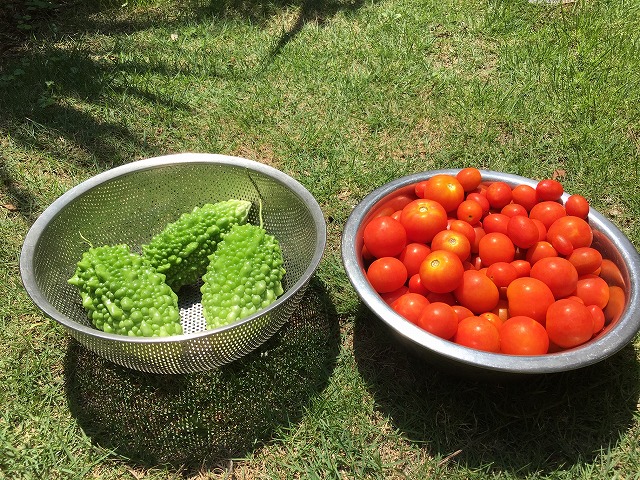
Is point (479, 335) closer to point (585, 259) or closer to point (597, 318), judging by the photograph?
point (597, 318)

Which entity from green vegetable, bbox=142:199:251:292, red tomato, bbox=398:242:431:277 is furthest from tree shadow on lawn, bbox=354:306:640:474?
green vegetable, bbox=142:199:251:292

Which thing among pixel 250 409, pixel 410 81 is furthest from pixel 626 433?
pixel 410 81

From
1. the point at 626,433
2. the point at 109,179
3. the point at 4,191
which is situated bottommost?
the point at 626,433

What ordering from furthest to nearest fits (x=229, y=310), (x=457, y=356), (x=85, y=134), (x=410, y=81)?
(x=410, y=81)
(x=85, y=134)
(x=229, y=310)
(x=457, y=356)

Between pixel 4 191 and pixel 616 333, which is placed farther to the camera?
pixel 4 191

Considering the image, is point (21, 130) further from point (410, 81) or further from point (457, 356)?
point (457, 356)

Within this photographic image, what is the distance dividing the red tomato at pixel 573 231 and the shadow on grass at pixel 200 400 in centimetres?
103

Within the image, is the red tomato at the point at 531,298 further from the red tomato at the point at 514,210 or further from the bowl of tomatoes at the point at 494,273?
the red tomato at the point at 514,210

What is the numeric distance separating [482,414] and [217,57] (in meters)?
3.14

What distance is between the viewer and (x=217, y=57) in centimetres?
428

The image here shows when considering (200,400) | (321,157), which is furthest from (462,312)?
(321,157)

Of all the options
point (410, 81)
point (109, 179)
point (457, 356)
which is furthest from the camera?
point (410, 81)

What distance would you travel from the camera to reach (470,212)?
246 cm

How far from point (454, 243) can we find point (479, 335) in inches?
15.1
